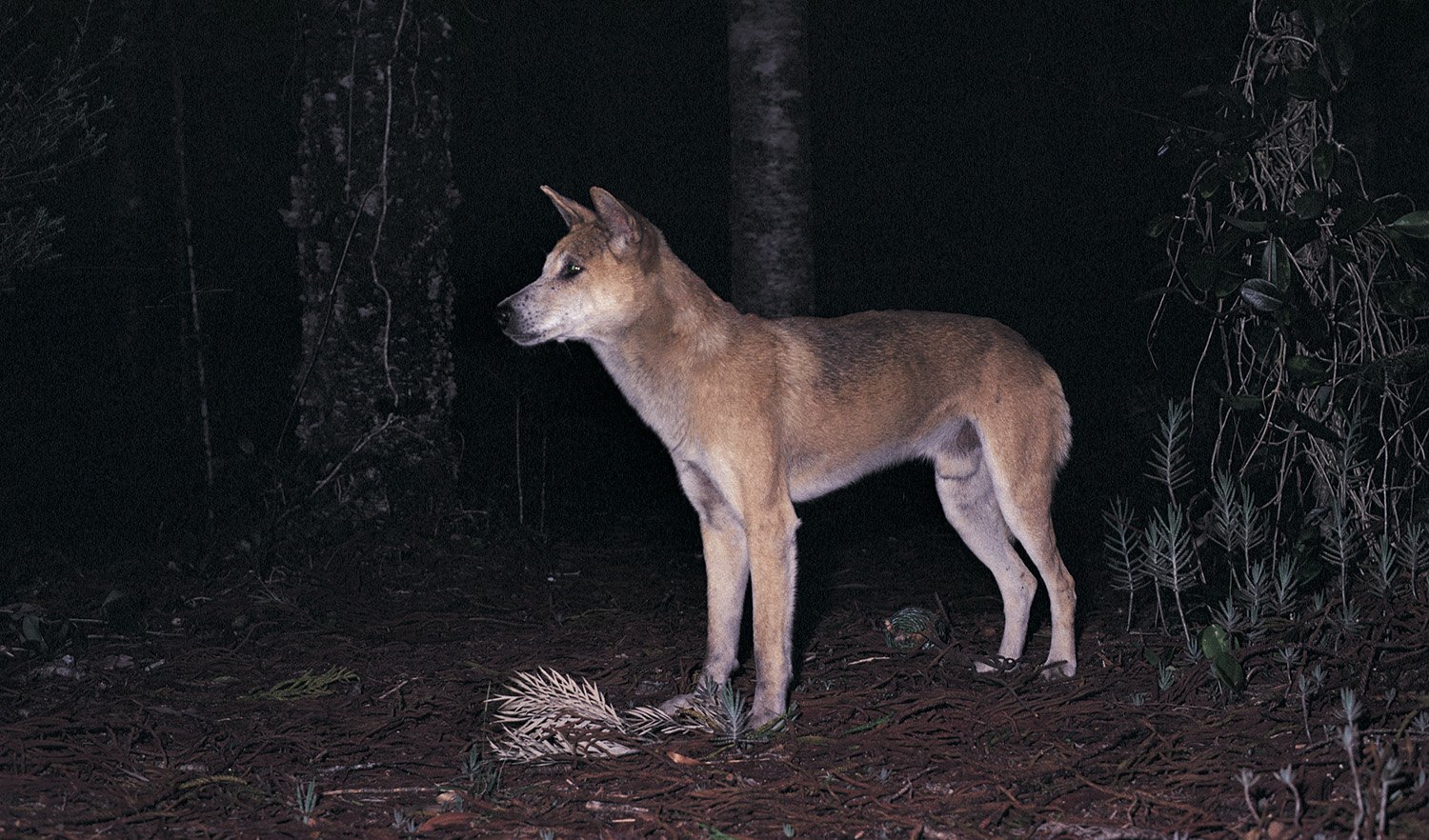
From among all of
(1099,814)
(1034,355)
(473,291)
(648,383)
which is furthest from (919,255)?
(1099,814)

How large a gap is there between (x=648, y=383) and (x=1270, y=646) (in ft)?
8.42

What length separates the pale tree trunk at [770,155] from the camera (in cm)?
A: 702

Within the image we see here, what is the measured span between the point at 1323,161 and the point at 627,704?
3.57 meters

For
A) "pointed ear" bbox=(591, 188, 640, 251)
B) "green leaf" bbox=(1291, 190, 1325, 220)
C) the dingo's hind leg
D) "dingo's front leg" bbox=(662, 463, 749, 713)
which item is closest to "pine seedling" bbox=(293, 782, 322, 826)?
"dingo's front leg" bbox=(662, 463, 749, 713)

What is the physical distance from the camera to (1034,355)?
5688mm

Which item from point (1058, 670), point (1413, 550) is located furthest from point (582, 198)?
point (1413, 550)

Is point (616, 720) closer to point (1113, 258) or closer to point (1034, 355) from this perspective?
point (1034, 355)

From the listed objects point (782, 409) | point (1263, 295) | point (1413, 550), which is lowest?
point (1413, 550)

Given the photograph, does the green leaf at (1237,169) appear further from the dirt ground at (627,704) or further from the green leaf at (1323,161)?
the dirt ground at (627,704)

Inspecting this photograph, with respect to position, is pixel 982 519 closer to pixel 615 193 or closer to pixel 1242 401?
pixel 1242 401

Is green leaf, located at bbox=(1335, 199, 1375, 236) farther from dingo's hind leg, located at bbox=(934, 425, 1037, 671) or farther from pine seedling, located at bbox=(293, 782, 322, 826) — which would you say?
pine seedling, located at bbox=(293, 782, 322, 826)

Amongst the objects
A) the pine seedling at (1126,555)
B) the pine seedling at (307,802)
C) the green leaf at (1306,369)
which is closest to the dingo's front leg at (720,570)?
the pine seedling at (1126,555)

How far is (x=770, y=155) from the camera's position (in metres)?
7.08

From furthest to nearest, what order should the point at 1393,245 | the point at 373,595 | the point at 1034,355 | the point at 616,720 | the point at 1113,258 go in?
the point at 1113,258 → the point at 373,595 → the point at 1034,355 → the point at 1393,245 → the point at 616,720
